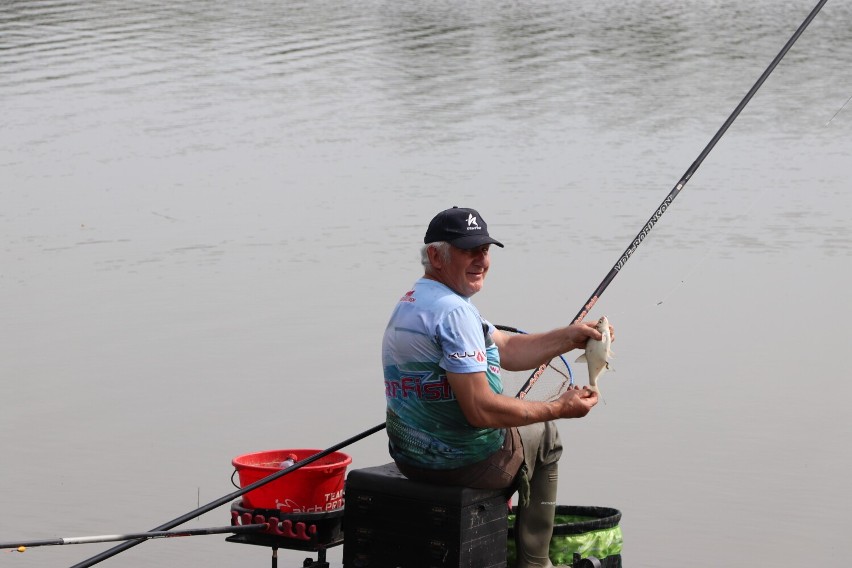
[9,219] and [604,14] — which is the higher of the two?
[604,14]

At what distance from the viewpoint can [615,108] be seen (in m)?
15.1

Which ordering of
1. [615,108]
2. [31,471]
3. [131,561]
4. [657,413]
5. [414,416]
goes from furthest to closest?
[615,108] → [657,413] → [31,471] → [131,561] → [414,416]

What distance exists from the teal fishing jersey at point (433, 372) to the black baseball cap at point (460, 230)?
0.39 ft

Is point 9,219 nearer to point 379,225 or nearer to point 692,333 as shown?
point 379,225

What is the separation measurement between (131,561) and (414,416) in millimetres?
1611

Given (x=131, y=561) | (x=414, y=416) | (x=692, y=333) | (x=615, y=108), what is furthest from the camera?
(x=615, y=108)

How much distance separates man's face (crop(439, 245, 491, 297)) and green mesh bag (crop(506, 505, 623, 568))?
0.75 meters

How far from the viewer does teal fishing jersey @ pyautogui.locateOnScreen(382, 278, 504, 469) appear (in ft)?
12.9

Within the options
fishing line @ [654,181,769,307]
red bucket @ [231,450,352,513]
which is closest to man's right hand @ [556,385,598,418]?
red bucket @ [231,450,352,513]

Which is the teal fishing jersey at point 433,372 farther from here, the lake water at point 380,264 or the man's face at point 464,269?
the lake water at point 380,264

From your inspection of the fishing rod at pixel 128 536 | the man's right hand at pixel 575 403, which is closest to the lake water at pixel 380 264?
the fishing rod at pixel 128 536

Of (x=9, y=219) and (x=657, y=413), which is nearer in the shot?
(x=657, y=413)

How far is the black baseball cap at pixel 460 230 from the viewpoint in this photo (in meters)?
4.06

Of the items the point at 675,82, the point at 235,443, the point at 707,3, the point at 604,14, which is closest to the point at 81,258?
the point at 235,443
